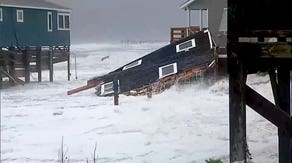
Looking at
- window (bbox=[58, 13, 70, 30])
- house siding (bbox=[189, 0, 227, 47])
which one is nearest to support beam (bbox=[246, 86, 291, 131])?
house siding (bbox=[189, 0, 227, 47])

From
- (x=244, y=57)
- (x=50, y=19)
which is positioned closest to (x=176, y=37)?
(x=50, y=19)

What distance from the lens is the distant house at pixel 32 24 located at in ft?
103

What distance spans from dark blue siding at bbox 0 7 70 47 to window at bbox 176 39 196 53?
11.1 m

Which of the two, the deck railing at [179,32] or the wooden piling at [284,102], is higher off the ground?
the deck railing at [179,32]

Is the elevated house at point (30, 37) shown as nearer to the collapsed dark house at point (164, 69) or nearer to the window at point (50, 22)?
the window at point (50, 22)

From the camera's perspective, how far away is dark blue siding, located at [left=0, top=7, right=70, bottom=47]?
31391mm

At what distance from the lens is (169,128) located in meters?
14.1

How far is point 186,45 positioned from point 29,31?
38.8ft

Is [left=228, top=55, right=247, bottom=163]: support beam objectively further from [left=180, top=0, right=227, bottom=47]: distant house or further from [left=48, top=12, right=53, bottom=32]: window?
[left=48, top=12, right=53, bottom=32]: window

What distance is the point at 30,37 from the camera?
108 ft

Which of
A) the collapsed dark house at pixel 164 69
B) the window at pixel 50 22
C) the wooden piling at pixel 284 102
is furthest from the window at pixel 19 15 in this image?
the wooden piling at pixel 284 102

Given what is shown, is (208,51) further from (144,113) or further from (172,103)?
(144,113)

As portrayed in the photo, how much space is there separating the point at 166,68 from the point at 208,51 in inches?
87.0

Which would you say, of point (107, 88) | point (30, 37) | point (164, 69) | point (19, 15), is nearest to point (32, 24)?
point (30, 37)
